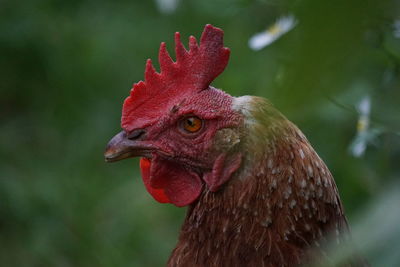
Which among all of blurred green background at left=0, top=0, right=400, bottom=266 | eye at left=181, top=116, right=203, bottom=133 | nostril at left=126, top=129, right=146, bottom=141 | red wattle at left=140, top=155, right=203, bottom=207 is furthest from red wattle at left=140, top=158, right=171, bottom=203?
blurred green background at left=0, top=0, right=400, bottom=266

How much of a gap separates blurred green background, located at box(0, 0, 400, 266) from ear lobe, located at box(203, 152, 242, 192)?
1.89 ft

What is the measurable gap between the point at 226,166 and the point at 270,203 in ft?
0.62

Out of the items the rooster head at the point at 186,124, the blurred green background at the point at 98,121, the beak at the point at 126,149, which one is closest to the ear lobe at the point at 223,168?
the rooster head at the point at 186,124

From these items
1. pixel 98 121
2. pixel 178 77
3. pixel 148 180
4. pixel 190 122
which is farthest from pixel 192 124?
pixel 98 121

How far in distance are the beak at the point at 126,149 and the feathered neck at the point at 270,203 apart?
0.27m

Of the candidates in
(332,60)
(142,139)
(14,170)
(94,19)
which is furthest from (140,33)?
(332,60)

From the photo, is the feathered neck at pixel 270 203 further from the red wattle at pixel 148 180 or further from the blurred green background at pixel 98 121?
the blurred green background at pixel 98 121

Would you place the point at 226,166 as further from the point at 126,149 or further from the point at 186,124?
the point at 126,149

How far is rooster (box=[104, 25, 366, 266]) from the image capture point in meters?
2.09

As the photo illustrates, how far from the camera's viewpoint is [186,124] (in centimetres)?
219

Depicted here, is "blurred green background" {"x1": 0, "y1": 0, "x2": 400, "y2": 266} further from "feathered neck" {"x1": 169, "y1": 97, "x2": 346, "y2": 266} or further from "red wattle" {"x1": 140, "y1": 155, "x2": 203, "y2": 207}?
"red wattle" {"x1": 140, "y1": 155, "x2": 203, "y2": 207}

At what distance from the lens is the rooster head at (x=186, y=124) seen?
214 centimetres

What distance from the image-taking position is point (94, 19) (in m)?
5.73

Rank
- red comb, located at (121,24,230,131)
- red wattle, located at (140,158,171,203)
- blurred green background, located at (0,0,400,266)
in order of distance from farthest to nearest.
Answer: blurred green background, located at (0,0,400,266)
red wattle, located at (140,158,171,203)
red comb, located at (121,24,230,131)
